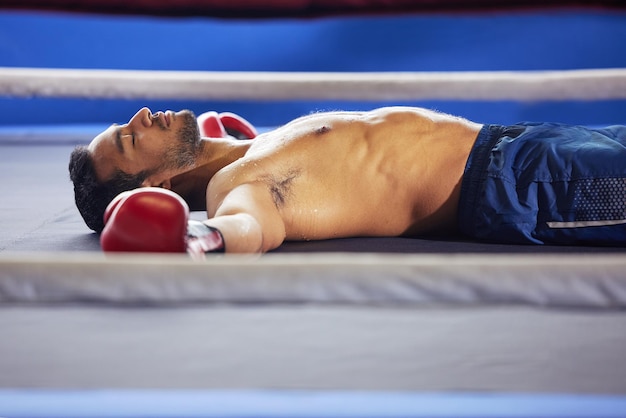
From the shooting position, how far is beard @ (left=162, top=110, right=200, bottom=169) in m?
1.71

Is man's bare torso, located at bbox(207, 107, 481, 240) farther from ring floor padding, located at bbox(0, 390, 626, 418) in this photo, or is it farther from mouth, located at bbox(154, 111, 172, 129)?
ring floor padding, located at bbox(0, 390, 626, 418)

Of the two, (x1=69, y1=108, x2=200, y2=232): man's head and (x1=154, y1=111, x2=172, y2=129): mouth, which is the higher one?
(x1=154, y1=111, x2=172, y2=129): mouth

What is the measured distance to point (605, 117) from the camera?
3.19 m

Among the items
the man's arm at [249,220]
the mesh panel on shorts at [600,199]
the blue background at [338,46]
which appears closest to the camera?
the man's arm at [249,220]

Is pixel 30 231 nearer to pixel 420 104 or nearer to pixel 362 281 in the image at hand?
pixel 362 281

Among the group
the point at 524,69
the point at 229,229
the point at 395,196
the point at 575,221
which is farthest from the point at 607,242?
the point at 524,69

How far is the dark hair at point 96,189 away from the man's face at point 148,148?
1 cm

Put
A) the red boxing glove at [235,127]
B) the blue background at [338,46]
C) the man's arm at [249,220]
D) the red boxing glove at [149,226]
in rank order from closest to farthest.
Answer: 1. the red boxing glove at [149,226]
2. the man's arm at [249,220]
3. the red boxing glove at [235,127]
4. the blue background at [338,46]

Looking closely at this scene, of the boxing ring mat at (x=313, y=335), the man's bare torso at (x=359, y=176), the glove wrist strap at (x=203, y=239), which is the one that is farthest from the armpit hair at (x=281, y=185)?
the boxing ring mat at (x=313, y=335)

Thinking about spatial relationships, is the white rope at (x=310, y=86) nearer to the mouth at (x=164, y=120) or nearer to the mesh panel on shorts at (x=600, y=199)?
the mouth at (x=164, y=120)

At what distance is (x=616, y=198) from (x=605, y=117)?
1.86 m

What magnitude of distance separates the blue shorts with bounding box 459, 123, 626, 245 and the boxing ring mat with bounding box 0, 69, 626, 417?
0.27 metres

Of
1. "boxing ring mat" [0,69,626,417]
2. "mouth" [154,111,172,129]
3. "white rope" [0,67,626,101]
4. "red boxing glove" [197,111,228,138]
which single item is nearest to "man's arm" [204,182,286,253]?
"boxing ring mat" [0,69,626,417]

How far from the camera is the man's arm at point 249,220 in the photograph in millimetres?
1347
